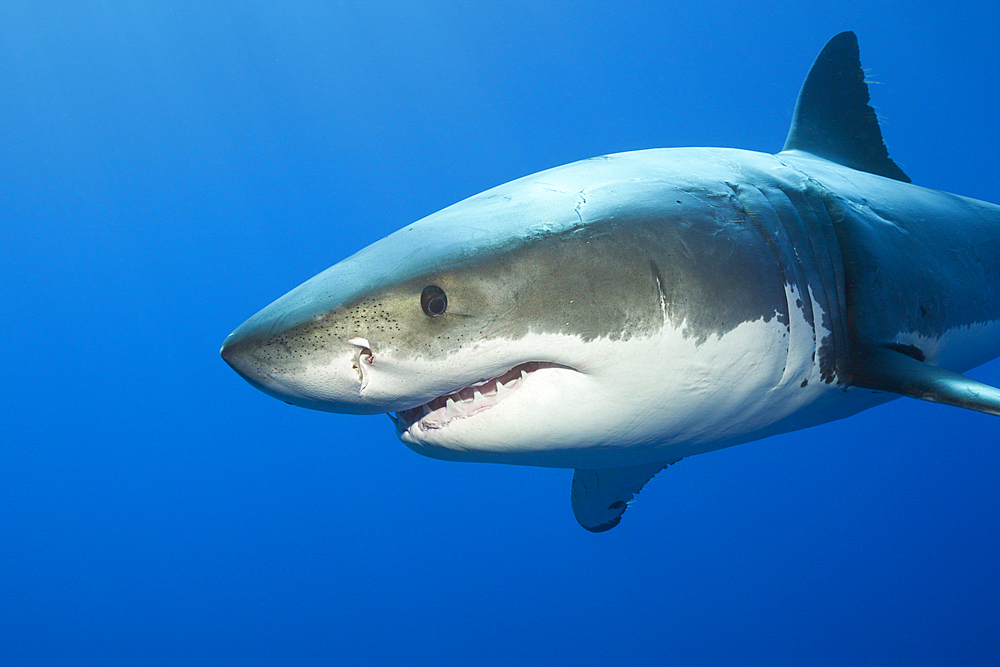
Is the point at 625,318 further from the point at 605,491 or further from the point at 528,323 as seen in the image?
the point at 605,491

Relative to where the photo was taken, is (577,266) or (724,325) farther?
(724,325)

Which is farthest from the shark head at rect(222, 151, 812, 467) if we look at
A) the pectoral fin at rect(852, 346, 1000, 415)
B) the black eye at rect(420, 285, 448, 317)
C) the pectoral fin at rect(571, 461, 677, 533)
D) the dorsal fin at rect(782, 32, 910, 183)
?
the dorsal fin at rect(782, 32, 910, 183)

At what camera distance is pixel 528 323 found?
1.03m

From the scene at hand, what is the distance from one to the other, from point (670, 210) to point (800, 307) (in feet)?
1.32

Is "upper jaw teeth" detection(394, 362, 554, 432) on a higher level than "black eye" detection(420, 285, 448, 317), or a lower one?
lower

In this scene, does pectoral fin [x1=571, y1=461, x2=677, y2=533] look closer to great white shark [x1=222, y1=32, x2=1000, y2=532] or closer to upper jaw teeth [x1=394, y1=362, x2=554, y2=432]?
great white shark [x1=222, y1=32, x2=1000, y2=532]

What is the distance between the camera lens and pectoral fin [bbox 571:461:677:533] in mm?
2469

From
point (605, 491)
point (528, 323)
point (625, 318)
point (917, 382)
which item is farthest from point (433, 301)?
point (605, 491)

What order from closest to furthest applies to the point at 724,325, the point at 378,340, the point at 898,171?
the point at 378,340 → the point at 724,325 → the point at 898,171

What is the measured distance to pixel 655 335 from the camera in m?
1.11

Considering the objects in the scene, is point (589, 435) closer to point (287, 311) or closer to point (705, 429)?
point (705, 429)

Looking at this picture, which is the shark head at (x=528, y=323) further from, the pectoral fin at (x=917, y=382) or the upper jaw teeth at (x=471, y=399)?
the pectoral fin at (x=917, y=382)

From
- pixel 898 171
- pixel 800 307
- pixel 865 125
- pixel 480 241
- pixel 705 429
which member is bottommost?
pixel 705 429

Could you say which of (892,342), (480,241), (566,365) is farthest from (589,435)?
(892,342)
